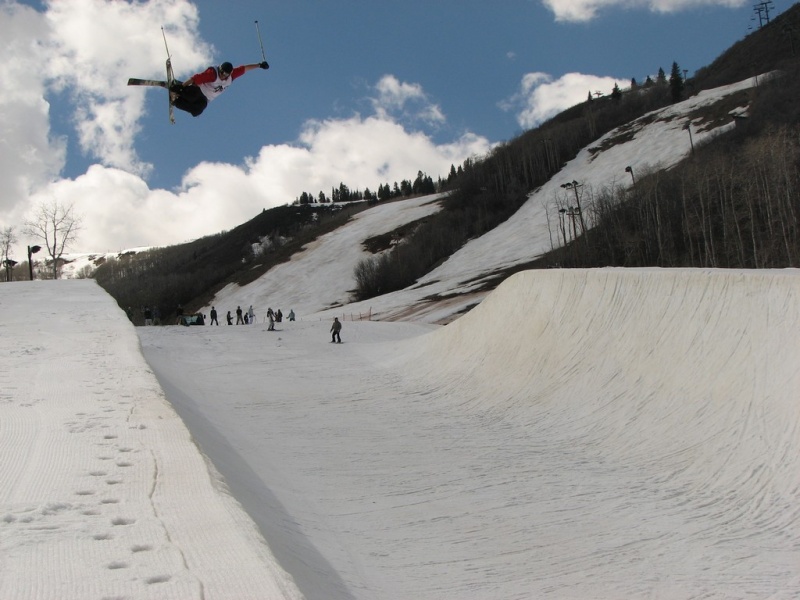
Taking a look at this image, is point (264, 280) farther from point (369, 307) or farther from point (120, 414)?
point (120, 414)

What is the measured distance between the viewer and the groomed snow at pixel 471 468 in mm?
5488

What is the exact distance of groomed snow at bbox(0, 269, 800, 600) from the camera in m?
5.49

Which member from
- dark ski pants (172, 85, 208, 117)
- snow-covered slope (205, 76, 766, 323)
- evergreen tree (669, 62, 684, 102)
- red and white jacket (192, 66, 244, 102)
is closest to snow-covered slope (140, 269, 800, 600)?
dark ski pants (172, 85, 208, 117)

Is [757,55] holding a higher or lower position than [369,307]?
higher

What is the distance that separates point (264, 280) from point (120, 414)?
328 ft

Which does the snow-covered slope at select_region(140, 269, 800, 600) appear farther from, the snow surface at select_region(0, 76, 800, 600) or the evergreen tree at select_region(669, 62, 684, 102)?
the evergreen tree at select_region(669, 62, 684, 102)

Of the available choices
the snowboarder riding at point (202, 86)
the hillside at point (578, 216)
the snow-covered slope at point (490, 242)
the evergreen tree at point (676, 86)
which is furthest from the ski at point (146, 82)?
the evergreen tree at point (676, 86)

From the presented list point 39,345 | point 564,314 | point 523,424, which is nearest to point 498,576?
point 523,424

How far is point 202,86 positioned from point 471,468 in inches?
345

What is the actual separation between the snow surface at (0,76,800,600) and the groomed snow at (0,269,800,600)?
0.04m

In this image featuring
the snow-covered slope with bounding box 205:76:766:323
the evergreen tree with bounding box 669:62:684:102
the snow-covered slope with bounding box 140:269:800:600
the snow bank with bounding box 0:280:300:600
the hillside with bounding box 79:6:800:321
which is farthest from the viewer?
the evergreen tree with bounding box 669:62:684:102

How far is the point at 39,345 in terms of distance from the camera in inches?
640

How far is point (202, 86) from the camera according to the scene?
39.2 feet

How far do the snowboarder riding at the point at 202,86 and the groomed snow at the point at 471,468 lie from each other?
5356 mm
